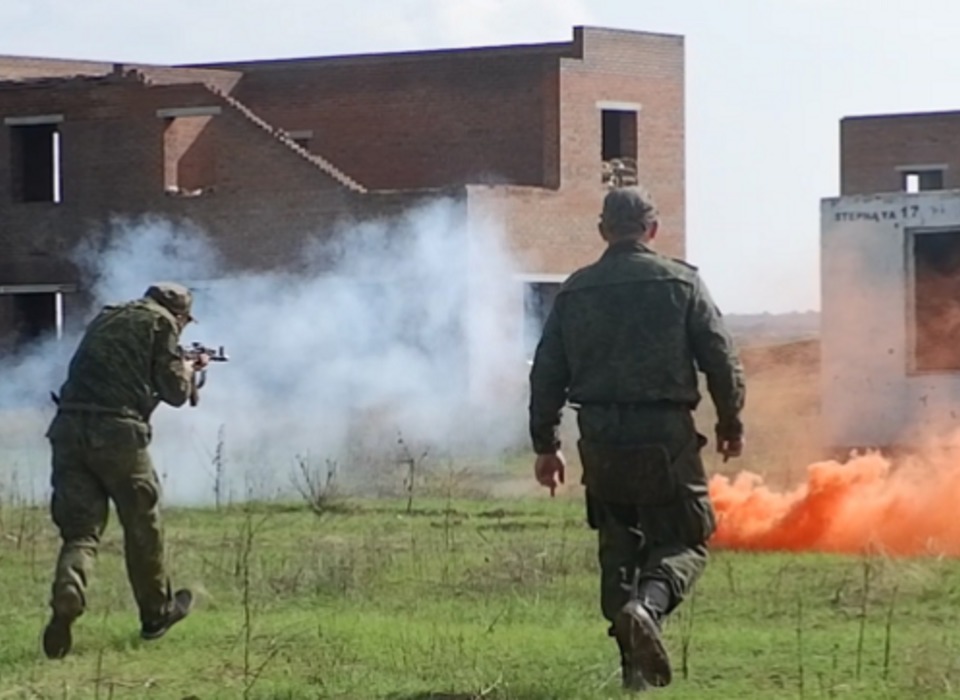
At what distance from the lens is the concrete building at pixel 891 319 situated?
20.9 meters

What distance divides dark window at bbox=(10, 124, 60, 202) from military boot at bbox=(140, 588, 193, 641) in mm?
28992

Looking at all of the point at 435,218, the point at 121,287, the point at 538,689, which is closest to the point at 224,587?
the point at 538,689

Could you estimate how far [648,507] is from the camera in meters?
8.96

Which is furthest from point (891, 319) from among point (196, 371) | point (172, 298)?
point (172, 298)

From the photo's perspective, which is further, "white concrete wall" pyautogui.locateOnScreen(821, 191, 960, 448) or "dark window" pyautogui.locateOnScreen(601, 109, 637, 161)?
"dark window" pyautogui.locateOnScreen(601, 109, 637, 161)

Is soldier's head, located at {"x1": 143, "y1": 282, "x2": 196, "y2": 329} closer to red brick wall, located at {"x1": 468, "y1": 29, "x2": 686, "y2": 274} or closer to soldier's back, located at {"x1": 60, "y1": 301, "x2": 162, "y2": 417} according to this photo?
soldier's back, located at {"x1": 60, "y1": 301, "x2": 162, "y2": 417}

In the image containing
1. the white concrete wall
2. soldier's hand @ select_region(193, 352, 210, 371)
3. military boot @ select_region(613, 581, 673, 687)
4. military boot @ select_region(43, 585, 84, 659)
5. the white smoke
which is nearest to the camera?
military boot @ select_region(613, 581, 673, 687)

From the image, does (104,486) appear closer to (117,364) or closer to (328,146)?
(117,364)

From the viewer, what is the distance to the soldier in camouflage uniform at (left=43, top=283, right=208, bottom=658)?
10.4 meters

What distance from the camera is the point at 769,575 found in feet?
43.5

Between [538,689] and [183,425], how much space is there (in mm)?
18051

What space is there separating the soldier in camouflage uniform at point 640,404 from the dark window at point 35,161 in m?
30.8

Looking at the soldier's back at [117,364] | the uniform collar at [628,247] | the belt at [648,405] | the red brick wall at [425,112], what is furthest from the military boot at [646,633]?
the red brick wall at [425,112]

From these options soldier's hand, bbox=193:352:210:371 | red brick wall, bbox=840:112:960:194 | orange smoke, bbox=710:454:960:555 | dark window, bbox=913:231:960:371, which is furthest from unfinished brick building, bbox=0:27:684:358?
soldier's hand, bbox=193:352:210:371
